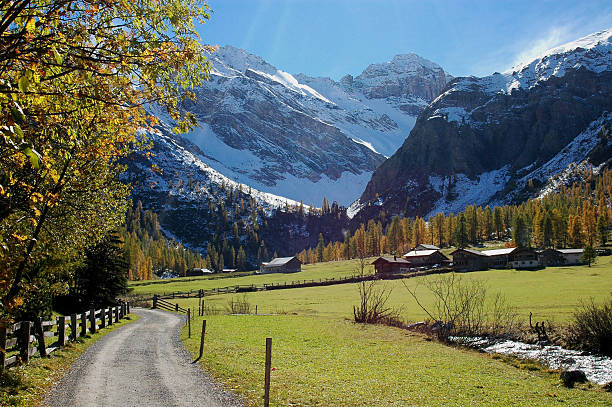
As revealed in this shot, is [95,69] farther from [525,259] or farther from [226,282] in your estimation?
[226,282]

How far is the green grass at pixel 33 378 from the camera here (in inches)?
438

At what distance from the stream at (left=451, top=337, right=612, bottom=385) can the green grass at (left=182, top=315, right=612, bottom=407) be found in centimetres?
201

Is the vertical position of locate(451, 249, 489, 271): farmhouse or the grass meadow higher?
locate(451, 249, 489, 271): farmhouse

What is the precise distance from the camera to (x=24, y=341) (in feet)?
47.1

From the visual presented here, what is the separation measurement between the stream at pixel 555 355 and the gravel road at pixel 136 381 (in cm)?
1736

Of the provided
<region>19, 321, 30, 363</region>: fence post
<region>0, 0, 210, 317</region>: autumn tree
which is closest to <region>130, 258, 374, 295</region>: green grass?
<region>19, 321, 30, 363</region>: fence post

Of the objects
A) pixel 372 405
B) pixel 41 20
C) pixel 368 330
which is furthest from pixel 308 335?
pixel 41 20

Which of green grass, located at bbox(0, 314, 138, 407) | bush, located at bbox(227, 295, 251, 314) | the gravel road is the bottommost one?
bush, located at bbox(227, 295, 251, 314)

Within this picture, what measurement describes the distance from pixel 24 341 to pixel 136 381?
429 cm

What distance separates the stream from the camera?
20.3m

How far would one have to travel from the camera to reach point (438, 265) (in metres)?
110

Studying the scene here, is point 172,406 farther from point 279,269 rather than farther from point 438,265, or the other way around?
point 279,269

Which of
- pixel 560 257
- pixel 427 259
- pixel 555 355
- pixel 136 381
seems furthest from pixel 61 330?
pixel 560 257

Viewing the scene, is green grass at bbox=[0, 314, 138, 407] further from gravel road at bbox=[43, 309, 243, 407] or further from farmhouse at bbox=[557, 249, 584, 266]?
farmhouse at bbox=[557, 249, 584, 266]
